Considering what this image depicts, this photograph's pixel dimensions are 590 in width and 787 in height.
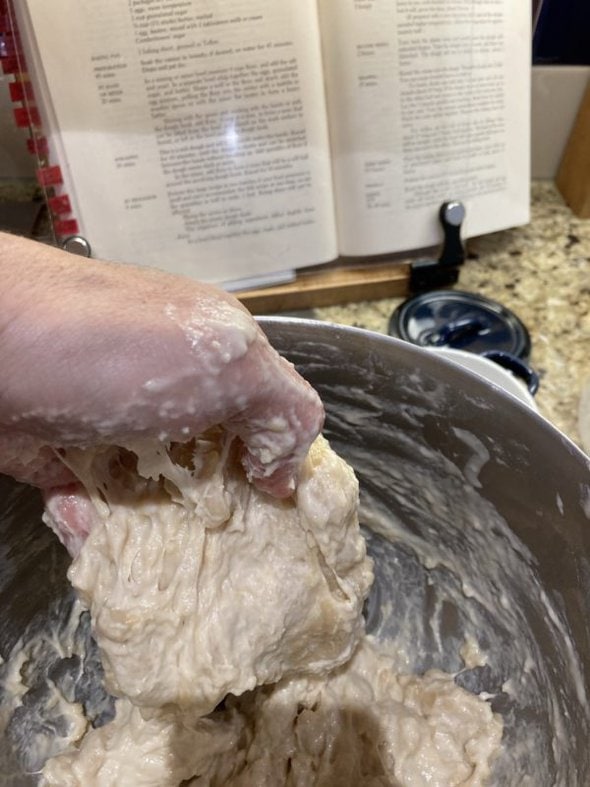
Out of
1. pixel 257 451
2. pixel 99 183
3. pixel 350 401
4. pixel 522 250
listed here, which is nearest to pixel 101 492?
pixel 257 451

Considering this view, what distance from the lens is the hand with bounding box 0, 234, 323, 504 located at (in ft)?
1.46

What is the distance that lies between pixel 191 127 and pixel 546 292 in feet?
2.21

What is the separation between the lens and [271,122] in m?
1.07

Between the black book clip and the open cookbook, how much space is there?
0.10ft

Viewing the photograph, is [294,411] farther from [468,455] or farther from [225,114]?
[225,114]

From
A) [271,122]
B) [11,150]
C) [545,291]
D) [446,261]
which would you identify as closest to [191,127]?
[271,122]

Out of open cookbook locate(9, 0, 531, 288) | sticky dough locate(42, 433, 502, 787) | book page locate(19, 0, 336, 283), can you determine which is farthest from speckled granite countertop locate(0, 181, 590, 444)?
sticky dough locate(42, 433, 502, 787)

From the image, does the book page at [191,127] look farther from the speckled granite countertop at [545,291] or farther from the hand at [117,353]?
the hand at [117,353]

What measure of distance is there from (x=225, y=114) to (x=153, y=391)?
722 mm

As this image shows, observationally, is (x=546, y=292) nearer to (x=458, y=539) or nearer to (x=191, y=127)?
(x=458, y=539)

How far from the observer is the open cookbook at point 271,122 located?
3.24 ft

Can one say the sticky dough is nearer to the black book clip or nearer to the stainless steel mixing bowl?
the stainless steel mixing bowl

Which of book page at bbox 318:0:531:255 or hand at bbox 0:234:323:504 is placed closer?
hand at bbox 0:234:323:504

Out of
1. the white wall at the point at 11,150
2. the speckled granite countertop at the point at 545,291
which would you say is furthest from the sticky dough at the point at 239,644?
the white wall at the point at 11,150
